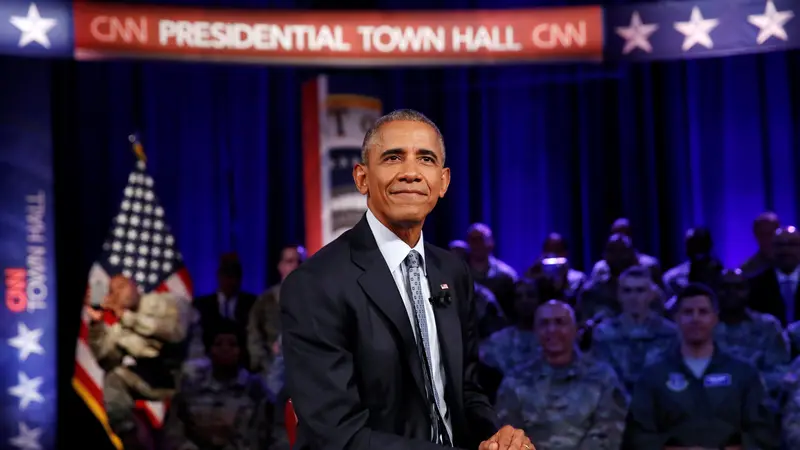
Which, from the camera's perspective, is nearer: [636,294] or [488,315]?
[636,294]

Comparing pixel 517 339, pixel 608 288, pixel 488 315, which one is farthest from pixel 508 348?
pixel 608 288

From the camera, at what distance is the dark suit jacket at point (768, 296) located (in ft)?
20.1

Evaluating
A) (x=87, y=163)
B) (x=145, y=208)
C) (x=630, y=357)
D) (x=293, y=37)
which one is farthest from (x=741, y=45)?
(x=87, y=163)

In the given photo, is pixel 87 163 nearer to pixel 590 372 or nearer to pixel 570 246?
pixel 570 246

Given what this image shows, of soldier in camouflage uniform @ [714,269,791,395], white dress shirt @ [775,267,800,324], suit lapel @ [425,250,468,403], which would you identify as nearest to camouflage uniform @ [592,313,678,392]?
soldier in camouflage uniform @ [714,269,791,395]

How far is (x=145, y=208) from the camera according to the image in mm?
7418

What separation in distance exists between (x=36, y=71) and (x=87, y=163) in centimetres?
135

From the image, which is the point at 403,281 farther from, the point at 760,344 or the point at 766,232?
the point at 766,232

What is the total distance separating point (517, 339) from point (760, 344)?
1.22m

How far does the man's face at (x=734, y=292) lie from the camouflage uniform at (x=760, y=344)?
94 millimetres

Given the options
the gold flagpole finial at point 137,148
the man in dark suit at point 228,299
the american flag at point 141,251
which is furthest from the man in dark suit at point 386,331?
the gold flagpole finial at point 137,148

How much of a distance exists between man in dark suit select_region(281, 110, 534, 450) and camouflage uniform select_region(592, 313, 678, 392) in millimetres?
3808

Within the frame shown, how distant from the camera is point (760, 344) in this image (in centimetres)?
547

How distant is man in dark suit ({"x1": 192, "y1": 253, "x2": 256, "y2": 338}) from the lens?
6766mm
